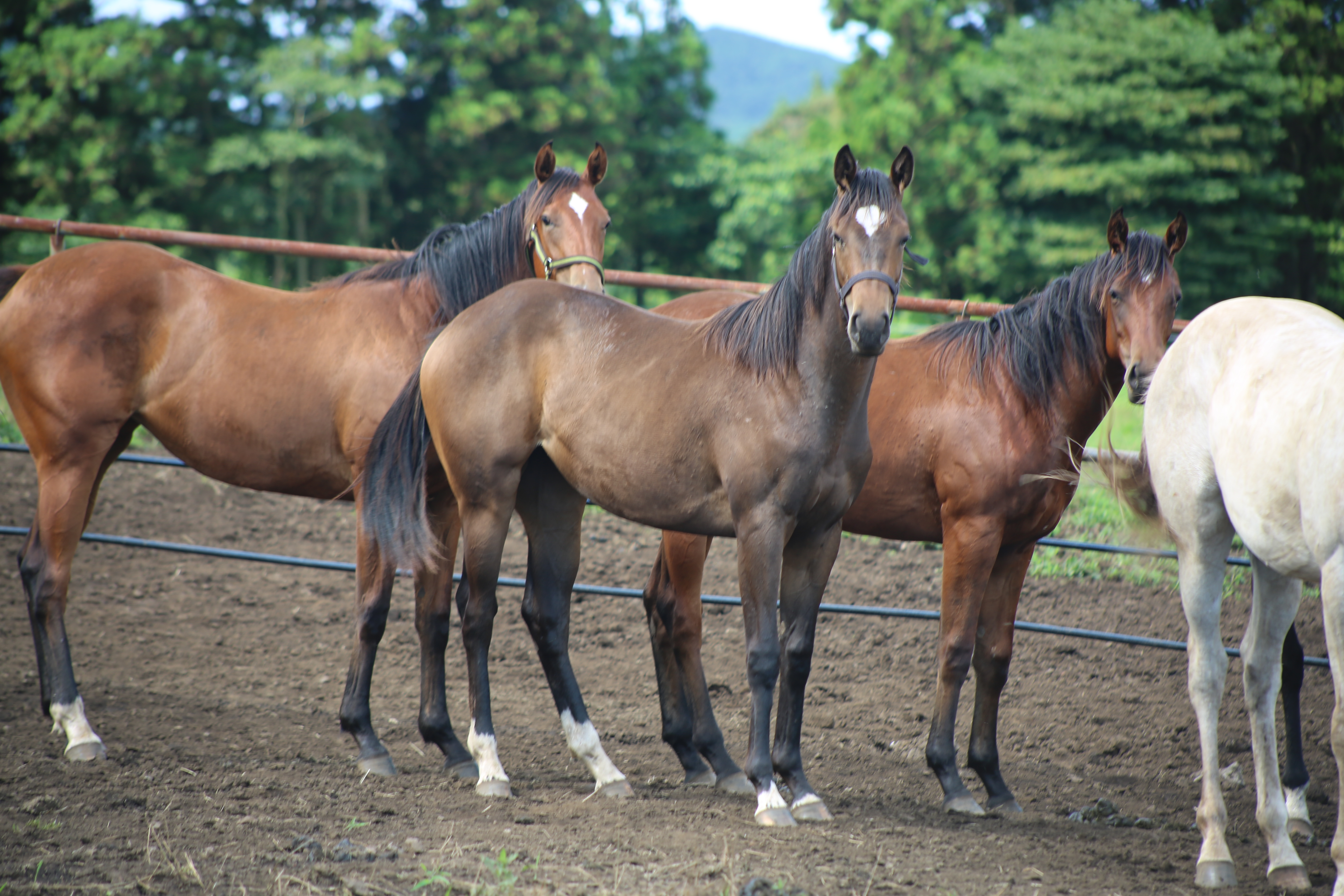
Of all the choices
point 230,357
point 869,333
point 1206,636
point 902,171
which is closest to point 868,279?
point 869,333

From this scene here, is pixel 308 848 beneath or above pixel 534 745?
above

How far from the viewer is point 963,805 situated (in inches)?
140

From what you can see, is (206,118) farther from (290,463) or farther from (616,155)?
(290,463)

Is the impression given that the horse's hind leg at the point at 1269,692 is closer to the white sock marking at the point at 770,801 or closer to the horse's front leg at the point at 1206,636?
the horse's front leg at the point at 1206,636

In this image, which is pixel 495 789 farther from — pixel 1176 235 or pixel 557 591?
pixel 1176 235

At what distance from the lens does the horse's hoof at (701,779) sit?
147 inches

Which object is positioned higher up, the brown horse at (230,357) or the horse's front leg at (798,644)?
the brown horse at (230,357)

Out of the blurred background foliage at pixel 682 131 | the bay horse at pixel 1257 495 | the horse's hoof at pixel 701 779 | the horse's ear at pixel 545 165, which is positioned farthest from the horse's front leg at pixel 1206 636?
the blurred background foliage at pixel 682 131

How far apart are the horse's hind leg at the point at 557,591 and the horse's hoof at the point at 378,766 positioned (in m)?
0.63

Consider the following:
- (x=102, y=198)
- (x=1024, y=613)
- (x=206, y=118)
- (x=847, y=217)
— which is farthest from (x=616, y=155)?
(x=847, y=217)

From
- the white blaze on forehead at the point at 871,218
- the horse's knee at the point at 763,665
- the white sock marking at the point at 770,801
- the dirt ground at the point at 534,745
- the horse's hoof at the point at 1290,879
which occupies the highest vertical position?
the white blaze on forehead at the point at 871,218

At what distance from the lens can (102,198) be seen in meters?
21.3

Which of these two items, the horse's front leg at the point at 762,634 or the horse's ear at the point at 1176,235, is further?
the horse's ear at the point at 1176,235

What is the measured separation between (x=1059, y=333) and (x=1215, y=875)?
1.92m
